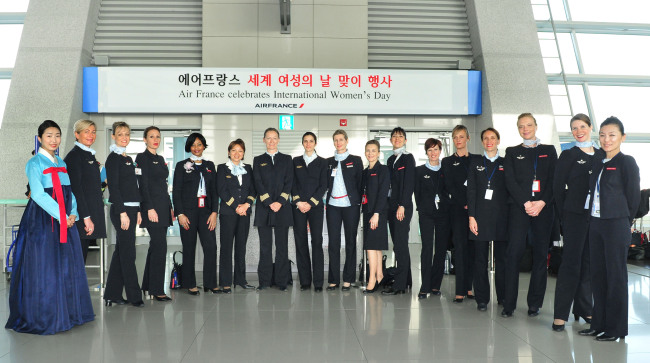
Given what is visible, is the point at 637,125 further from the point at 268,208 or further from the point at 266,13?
the point at 268,208

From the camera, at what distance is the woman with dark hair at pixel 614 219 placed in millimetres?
3686

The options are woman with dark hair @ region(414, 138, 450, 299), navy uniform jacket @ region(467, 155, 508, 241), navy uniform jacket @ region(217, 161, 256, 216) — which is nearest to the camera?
navy uniform jacket @ region(467, 155, 508, 241)

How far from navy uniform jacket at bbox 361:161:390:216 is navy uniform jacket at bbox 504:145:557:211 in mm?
1267

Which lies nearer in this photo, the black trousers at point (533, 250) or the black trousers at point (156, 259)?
the black trousers at point (533, 250)

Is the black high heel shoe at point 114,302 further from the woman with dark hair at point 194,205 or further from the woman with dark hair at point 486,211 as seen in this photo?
the woman with dark hair at point 486,211

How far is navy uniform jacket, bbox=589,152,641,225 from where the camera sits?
3.67 metres

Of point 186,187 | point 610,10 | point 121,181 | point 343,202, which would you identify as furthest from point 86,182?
point 610,10

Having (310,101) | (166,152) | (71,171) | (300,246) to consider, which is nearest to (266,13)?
(310,101)

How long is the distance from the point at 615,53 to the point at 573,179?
8.97 m

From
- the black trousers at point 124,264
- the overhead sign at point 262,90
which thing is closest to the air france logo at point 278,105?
the overhead sign at point 262,90

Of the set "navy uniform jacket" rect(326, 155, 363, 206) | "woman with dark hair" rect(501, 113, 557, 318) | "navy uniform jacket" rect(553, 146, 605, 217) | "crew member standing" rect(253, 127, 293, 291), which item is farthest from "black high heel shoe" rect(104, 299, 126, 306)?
"navy uniform jacket" rect(553, 146, 605, 217)

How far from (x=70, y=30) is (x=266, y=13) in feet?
11.0

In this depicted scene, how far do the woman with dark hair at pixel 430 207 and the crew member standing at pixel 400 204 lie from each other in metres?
0.11

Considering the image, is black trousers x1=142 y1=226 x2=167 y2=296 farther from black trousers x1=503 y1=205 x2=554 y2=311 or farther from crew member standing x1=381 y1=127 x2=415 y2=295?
black trousers x1=503 y1=205 x2=554 y2=311
